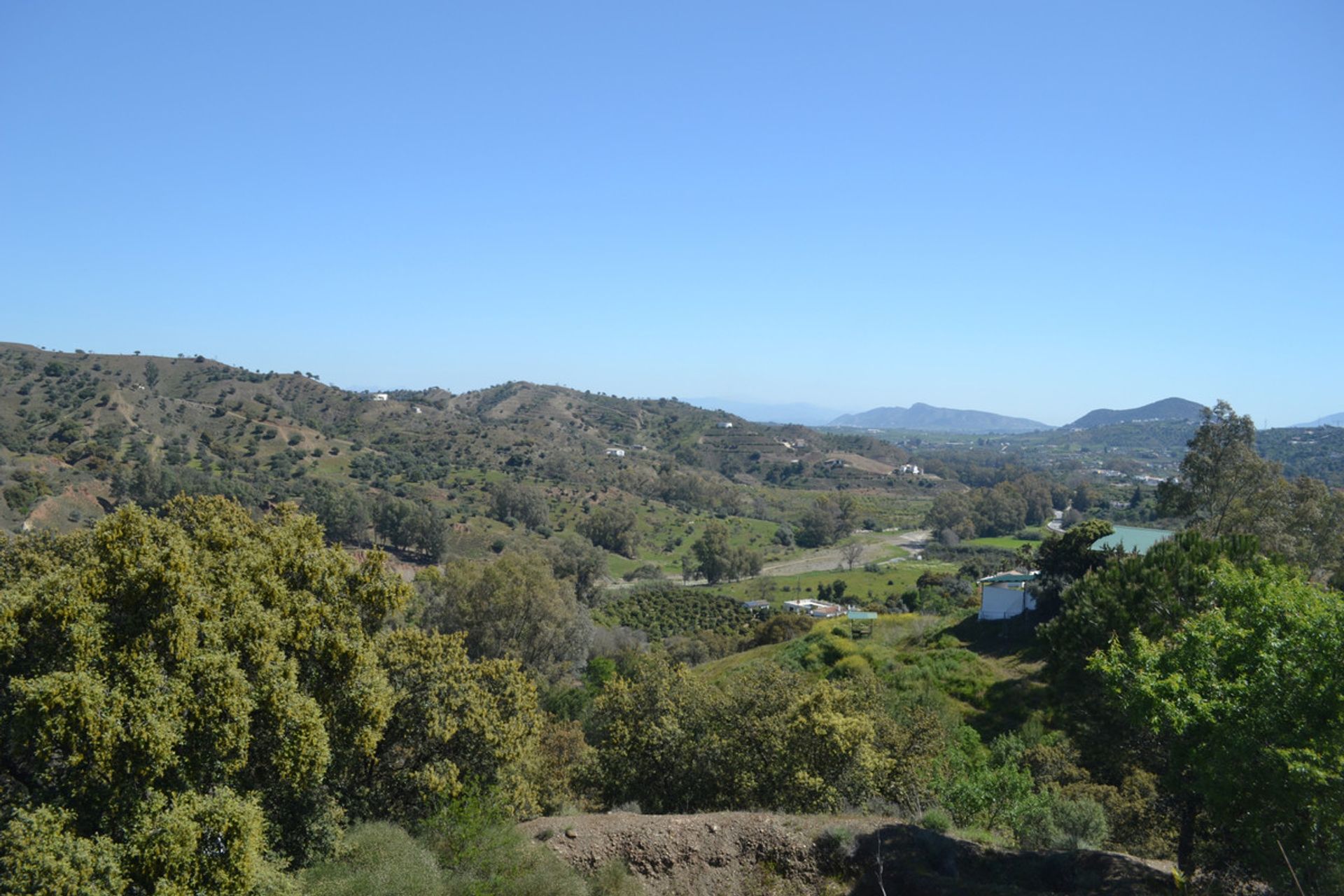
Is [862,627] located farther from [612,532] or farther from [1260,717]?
[612,532]

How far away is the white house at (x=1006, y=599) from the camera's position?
124 ft

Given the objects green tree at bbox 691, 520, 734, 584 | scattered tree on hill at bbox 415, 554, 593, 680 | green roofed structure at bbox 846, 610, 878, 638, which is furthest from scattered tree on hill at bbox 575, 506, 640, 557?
scattered tree on hill at bbox 415, 554, 593, 680

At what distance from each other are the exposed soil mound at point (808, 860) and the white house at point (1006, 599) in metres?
25.6

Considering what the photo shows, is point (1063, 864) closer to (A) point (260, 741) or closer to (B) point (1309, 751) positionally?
Result: (B) point (1309, 751)

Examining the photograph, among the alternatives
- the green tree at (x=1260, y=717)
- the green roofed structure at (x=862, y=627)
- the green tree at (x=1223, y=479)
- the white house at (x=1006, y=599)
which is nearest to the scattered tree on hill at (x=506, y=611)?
the green roofed structure at (x=862, y=627)

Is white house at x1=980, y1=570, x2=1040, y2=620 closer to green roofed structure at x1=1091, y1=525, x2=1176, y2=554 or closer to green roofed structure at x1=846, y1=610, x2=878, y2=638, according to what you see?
green roofed structure at x1=1091, y1=525, x2=1176, y2=554

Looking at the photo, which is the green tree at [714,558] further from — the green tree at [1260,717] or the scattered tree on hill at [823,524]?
the green tree at [1260,717]

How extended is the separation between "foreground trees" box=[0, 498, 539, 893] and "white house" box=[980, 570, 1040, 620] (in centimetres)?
3026

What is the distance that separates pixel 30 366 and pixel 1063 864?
11640 cm

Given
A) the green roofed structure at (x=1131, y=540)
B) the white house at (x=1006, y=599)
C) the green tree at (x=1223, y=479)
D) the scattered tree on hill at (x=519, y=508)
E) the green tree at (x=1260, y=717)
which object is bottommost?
the scattered tree on hill at (x=519, y=508)

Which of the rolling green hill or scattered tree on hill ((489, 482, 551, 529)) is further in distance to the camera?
scattered tree on hill ((489, 482, 551, 529))

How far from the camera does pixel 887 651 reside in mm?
34125

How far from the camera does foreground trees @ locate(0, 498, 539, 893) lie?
30.6ft

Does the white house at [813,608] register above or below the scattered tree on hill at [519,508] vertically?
below
